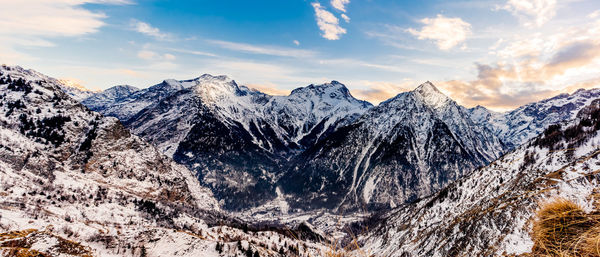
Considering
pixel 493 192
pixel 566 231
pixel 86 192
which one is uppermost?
pixel 566 231

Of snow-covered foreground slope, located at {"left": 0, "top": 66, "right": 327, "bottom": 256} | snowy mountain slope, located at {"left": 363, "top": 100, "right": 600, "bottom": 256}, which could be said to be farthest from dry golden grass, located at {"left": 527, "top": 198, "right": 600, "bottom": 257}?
A: snow-covered foreground slope, located at {"left": 0, "top": 66, "right": 327, "bottom": 256}

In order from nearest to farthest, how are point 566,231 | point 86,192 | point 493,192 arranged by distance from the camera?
1. point 566,231
2. point 493,192
3. point 86,192

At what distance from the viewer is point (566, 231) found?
608 cm

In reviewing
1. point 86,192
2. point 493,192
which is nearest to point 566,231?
point 493,192

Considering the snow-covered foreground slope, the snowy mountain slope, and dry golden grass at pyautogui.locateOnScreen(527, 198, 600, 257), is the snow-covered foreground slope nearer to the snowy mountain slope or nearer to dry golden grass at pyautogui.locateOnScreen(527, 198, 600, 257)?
the snowy mountain slope

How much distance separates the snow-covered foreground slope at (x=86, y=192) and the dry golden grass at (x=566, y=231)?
5551 centimetres

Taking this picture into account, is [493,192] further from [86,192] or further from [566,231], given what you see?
[86,192]

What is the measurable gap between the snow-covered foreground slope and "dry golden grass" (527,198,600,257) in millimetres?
55507

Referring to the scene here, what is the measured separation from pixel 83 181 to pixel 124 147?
47.4 m

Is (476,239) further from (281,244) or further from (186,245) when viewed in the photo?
(281,244)

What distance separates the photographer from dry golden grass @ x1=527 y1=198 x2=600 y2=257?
5.16 meters

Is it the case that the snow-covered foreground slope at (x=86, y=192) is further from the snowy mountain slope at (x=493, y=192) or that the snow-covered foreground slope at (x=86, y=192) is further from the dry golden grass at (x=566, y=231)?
the dry golden grass at (x=566, y=231)

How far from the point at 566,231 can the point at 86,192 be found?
164940 millimetres

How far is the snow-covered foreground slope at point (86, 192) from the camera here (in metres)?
70.2
